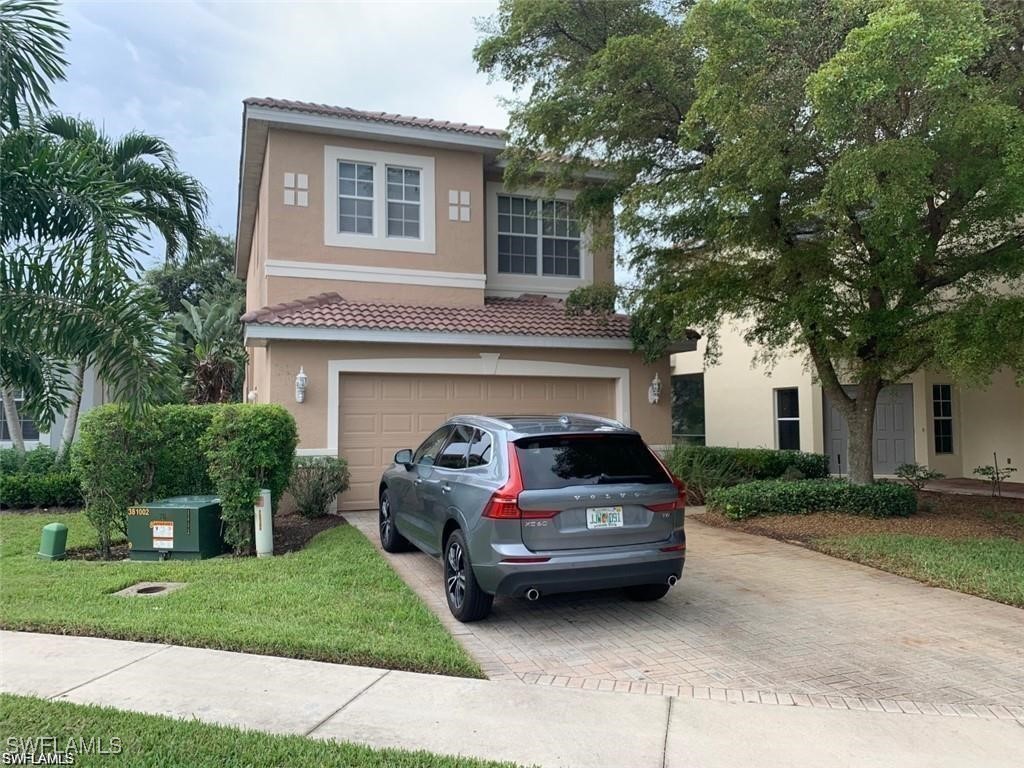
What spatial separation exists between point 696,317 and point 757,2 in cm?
419

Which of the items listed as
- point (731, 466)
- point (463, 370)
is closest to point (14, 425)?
point (463, 370)

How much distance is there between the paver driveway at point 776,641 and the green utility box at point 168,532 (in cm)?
277

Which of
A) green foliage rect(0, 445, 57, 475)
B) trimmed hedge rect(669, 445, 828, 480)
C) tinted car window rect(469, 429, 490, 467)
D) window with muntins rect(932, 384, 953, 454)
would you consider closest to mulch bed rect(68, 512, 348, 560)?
tinted car window rect(469, 429, 490, 467)

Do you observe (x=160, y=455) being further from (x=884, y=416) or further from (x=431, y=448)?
(x=884, y=416)

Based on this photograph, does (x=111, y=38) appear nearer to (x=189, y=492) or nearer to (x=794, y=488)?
(x=189, y=492)

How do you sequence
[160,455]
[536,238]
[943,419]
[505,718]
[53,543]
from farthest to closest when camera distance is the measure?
1. [943,419]
2. [536,238]
3. [160,455]
4. [53,543]
5. [505,718]

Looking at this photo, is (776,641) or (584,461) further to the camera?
(584,461)

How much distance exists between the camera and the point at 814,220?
985 centimetres

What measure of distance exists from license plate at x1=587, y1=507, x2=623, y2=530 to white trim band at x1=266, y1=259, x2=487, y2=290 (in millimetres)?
8728

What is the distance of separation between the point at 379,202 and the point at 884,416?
13162 millimetres

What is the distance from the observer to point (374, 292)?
1313 centimetres

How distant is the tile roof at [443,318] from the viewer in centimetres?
1098

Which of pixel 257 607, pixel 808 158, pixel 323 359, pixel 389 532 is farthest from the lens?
pixel 323 359

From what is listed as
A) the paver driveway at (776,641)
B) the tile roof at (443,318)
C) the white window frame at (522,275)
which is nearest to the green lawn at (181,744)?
the paver driveway at (776,641)
